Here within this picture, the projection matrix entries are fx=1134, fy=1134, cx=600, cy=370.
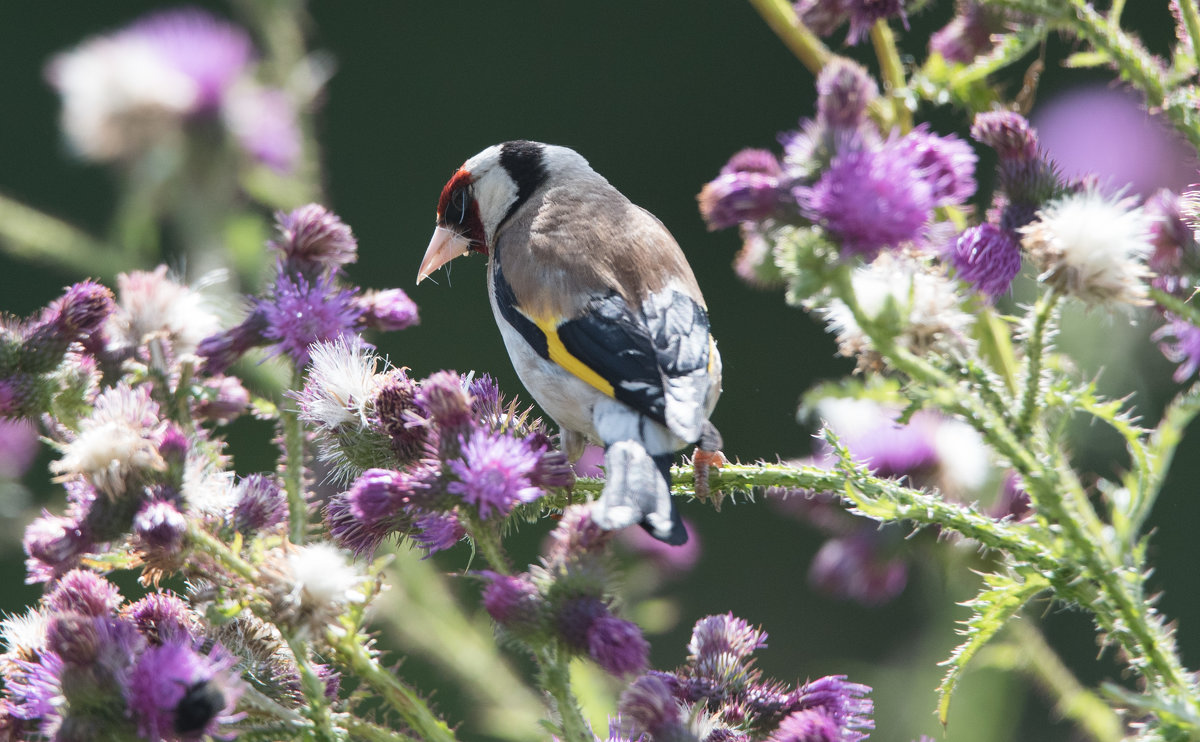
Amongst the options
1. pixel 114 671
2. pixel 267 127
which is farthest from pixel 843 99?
pixel 267 127

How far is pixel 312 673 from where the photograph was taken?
759mm

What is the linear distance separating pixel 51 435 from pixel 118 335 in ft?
0.39

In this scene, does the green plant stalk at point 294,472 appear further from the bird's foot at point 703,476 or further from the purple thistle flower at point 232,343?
the bird's foot at point 703,476

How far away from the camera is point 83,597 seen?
0.83 m

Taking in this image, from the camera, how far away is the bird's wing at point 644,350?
4.14ft

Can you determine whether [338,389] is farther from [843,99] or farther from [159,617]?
[843,99]

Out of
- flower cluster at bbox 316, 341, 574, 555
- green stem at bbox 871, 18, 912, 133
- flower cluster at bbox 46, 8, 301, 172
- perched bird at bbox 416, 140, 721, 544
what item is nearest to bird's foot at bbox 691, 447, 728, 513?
perched bird at bbox 416, 140, 721, 544

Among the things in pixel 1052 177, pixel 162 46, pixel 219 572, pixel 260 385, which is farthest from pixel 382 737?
pixel 162 46

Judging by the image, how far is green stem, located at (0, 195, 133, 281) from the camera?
1.65 meters

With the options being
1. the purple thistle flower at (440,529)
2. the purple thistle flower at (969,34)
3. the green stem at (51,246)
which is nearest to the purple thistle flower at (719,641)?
the purple thistle flower at (440,529)

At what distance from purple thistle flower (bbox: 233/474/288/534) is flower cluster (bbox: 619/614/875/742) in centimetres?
34

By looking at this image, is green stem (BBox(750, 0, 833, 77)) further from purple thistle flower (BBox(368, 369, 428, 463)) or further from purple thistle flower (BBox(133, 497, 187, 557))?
purple thistle flower (BBox(133, 497, 187, 557))

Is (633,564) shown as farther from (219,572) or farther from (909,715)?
(219,572)

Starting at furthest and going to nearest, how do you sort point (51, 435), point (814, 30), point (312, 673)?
point (814, 30) < point (51, 435) < point (312, 673)
